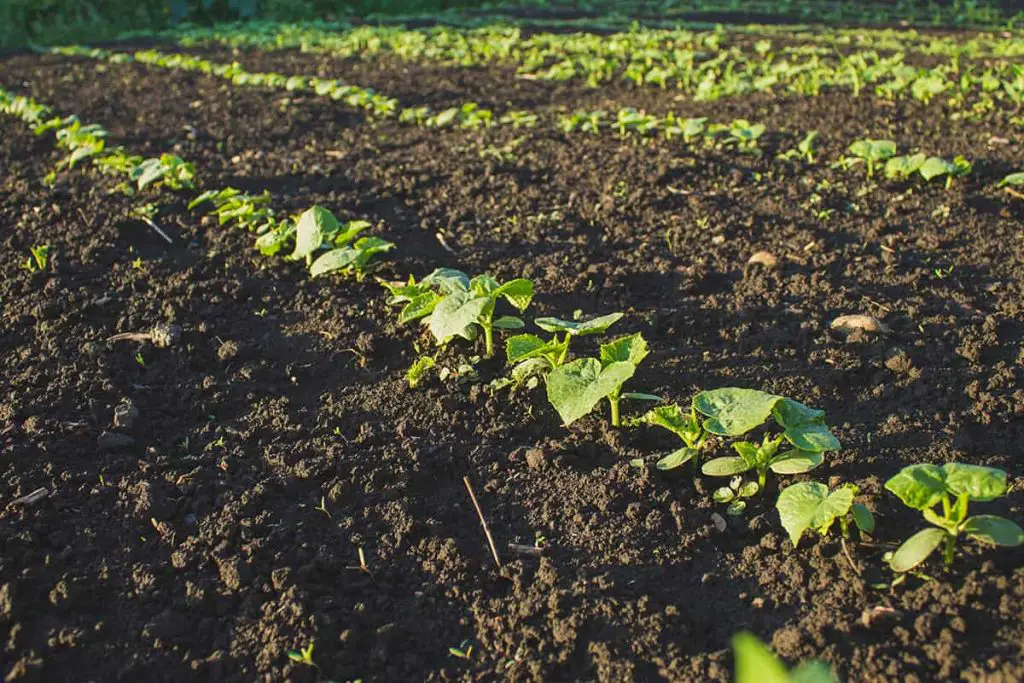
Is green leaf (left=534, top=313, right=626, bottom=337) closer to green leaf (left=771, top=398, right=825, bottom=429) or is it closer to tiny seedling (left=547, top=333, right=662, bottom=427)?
tiny seedling (left=547, top=333, right=662, bottom=427)

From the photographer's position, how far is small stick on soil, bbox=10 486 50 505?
7.70ft

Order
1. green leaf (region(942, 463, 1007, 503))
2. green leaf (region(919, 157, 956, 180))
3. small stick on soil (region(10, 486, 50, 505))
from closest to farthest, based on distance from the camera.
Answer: green leaf (region(942, 463, 1007, 503)), small stick on soil (region(10, 486, 50, 505)), green leaf (region(919, 157, 956, 180))

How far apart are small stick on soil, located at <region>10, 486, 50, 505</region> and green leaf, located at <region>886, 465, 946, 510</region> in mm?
2210

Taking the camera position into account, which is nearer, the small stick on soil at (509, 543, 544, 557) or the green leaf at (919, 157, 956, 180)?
the small stick on soil at (509, 543, 544, 557)

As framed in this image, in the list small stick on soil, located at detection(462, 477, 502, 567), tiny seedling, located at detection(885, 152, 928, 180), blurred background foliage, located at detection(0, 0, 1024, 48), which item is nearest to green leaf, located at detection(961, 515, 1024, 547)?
small stick on soil, located at detection(462, 477, 502, 567)

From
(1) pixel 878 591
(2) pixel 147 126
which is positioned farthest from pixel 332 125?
(1) pixel 878 591

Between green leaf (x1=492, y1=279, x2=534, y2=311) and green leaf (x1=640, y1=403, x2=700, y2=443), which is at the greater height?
green leaf (x1=492, y1=279, x2=534, y2=311)

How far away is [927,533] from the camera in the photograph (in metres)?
1.85

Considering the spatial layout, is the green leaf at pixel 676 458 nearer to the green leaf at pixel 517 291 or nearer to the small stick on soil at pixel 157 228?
the green leaf at pixel 517 291

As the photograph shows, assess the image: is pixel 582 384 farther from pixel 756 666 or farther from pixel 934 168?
pixel 934 168

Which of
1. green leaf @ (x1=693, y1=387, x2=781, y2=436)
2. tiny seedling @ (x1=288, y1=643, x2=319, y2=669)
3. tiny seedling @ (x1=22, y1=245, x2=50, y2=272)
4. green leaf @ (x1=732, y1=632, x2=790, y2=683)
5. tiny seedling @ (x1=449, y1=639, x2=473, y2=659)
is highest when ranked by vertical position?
green leaf @ (x1=732, y1=632, x2=790, y2=683)

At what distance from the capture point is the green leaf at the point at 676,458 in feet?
7.39

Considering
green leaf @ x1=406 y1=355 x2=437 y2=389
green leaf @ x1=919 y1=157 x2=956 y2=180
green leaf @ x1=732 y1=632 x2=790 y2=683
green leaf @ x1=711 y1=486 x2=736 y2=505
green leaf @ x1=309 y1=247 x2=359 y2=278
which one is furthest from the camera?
green leaf @ x1=919 y1=157 x2=956 y2=180

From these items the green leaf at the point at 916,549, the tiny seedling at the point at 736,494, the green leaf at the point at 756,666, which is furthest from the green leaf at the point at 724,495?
the green leaf at the point at 756,666
